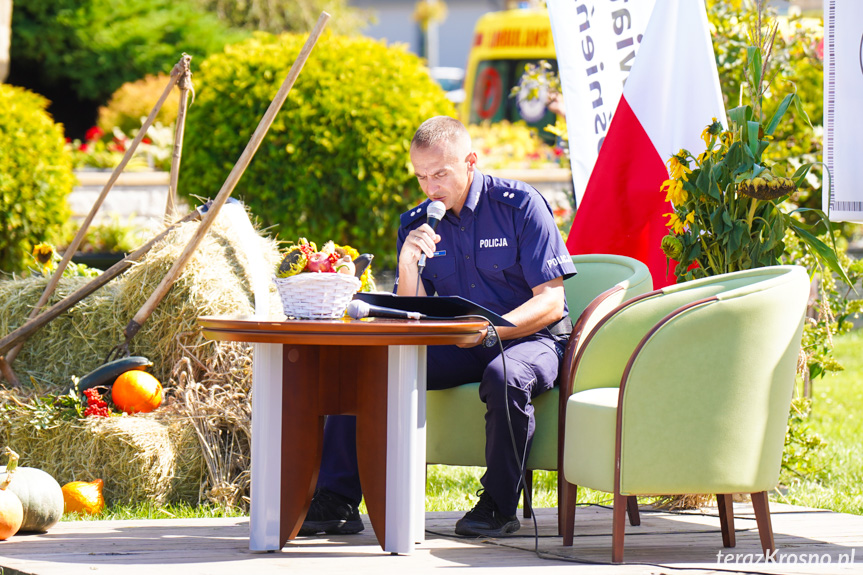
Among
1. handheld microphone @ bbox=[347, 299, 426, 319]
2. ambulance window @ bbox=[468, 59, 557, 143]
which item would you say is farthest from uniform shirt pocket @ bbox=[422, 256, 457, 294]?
ambulance window @ bbox=[468, 59, 557, 143]

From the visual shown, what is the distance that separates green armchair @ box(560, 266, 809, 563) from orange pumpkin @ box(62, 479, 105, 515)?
180cm

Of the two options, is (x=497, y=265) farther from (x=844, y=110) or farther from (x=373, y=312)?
(x=844, y=110)

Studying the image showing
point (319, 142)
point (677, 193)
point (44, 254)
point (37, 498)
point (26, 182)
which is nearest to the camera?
point (37, 498)

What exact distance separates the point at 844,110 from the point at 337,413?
78.7 inches

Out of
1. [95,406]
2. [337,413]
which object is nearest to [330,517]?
[337,413]

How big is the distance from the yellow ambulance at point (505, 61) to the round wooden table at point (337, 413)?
11.2 m

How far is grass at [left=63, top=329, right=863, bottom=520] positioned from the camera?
153 inches

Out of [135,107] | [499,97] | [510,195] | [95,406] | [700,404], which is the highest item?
[499,97]

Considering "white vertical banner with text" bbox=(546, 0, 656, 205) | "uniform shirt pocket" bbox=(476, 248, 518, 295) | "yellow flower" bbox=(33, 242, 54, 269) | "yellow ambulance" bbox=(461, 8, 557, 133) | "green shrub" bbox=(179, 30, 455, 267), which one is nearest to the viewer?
"uniform shirt pocket" bbox=(476, 248, 518, 295)

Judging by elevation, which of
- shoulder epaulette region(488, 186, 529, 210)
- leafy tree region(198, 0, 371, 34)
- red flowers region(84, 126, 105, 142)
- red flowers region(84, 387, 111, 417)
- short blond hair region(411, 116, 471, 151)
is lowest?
red flowers region(84, 387, 111, 417)

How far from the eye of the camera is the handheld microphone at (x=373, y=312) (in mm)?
3088

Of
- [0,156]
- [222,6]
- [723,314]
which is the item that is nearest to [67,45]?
[222,6]

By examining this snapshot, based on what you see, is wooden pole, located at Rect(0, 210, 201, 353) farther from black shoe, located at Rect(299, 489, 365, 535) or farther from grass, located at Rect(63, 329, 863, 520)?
black shoe, located at Rect(299, 489, 365, 535)

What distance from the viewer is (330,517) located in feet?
11.2
